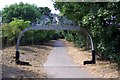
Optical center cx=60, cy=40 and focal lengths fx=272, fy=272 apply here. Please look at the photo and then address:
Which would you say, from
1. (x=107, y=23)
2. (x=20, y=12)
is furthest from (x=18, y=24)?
(x=20, y=12)

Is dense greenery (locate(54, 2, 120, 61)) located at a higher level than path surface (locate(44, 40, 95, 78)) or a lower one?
higher

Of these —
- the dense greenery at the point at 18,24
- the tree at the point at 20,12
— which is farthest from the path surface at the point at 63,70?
the tree at the point at 20,12

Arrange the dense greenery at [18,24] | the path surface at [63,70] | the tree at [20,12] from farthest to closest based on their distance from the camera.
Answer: the tree at [20,12]
the dense greenery at [18,24]
the path surface at [63,70]

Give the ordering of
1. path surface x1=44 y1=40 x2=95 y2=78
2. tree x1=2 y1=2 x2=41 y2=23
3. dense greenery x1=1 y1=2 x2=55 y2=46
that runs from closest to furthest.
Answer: path surface x1=44 y1=40 x2=95 y2=78
dense greenery x1=1 y1=2 x2=55 y2=46
tree x1=2 y1=2 x2=41 y2=23

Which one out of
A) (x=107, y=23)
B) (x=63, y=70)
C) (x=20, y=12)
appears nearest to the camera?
(x=107, y=23)

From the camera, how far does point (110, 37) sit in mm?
11797

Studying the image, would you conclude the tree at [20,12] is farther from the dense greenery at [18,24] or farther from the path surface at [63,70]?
the path surface at [63,70]

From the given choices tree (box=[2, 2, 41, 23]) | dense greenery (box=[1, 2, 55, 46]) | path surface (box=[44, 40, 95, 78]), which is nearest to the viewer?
path surface (box=[44, 40, 95, 78])

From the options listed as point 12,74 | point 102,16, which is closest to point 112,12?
point 102,16

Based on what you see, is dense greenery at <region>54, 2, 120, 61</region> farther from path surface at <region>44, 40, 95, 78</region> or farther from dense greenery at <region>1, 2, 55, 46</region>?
dense greenery at <region>1, 2, 55, 46</region>

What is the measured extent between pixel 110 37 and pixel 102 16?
1520 millimetres

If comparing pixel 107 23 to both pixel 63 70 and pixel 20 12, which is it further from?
pixel 20 12

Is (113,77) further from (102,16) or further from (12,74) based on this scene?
(12,74)

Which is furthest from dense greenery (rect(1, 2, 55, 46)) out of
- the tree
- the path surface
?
the path surface
